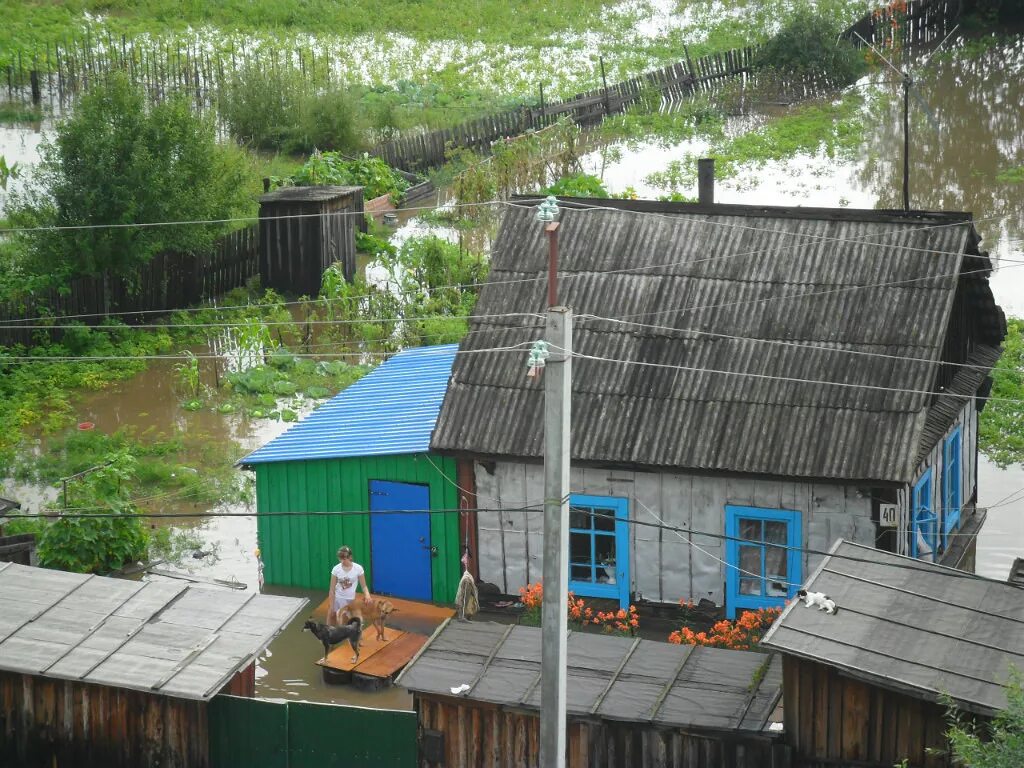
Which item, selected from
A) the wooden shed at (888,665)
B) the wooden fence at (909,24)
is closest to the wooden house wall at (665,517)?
the wooden shed at (888,665)

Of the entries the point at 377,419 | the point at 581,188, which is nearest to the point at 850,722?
the point at 377,419

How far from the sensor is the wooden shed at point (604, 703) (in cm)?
1176

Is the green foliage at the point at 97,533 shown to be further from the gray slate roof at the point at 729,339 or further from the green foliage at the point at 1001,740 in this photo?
the green foliage at the point at 1001,740

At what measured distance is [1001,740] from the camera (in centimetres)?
1015

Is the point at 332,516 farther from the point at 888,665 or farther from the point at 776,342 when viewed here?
the point at 888,665

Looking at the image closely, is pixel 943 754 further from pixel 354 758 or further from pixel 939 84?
A: pixel 939 84

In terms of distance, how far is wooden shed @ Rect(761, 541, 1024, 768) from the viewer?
11.1 meters

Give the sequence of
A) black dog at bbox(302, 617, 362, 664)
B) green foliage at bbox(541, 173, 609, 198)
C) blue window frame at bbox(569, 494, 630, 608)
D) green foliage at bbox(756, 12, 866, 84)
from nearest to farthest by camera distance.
Answer: black dog at bbox(302, 617, 362, 664) → blue window frame at bbox(569, 494, 630, 608) → green foliage at bbox(541, 173, 609, 198) → green foliage at bbox(756, 12, 866, 84)

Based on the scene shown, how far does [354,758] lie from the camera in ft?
42.1

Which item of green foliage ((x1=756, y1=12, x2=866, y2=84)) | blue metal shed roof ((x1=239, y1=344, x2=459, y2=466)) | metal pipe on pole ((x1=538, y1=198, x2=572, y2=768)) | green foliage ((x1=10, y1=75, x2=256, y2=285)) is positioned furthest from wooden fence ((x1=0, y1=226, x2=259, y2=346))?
green foliage ((x1=756, y1=12, x2=866, y2=84))

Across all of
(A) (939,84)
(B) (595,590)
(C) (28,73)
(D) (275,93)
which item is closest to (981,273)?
A: (B) (595,590)

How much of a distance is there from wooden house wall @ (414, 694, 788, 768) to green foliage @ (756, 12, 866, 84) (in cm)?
3569

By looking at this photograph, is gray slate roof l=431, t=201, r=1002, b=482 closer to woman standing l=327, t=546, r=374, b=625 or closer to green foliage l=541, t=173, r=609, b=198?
woman standing l=327, t=546, r=374, b=625

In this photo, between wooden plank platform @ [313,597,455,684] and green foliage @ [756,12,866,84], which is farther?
green foliage @ [756,12,866,84]
